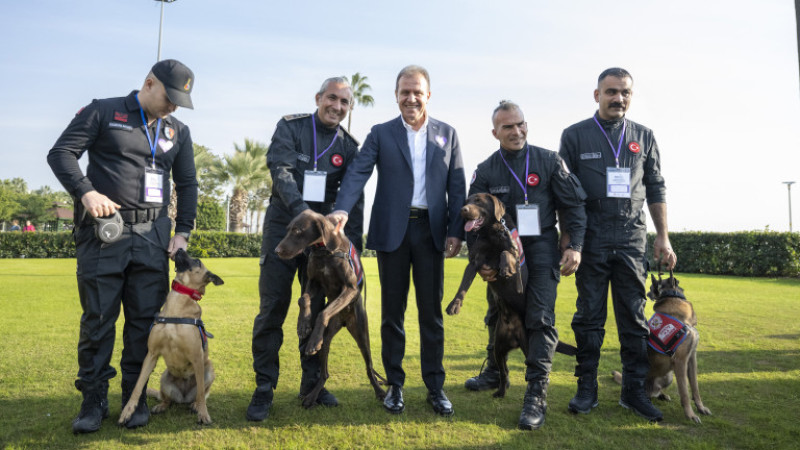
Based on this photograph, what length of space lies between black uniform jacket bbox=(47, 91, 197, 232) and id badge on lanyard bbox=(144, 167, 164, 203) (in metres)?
0.03

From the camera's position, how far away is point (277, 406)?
4.20 meters

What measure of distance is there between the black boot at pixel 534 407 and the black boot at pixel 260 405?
201 centimetres

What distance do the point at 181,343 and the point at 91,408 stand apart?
0.80 metres

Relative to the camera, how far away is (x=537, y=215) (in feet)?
13.2

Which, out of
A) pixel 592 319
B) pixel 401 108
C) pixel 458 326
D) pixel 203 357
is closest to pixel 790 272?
pixel 458 326

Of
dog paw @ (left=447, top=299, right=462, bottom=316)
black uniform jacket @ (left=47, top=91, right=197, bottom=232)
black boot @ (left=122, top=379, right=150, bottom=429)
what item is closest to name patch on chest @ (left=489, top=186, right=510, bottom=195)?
dog paw @ (left=447, top=299, right=462, bottom=316)

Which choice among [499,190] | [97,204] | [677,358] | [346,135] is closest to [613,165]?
[499,190]

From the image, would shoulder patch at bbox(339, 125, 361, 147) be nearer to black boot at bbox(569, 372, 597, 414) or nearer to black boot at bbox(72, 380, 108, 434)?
black boot at bbox(72, 380, 108, 434)

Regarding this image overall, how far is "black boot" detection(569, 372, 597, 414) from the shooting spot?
415 centimetres

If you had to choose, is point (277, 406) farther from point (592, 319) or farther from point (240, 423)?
point (592, 319)

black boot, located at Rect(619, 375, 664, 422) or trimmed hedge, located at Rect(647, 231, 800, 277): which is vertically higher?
trimmed hedge, located at Rect(647, 231, 800, 277)

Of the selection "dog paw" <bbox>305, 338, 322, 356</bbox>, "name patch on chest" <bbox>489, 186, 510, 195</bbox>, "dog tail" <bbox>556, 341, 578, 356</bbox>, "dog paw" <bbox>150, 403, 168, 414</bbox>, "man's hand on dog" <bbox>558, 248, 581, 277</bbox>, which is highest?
"name patch on chest" <bbox>489, 186, 510, 195</bbox>

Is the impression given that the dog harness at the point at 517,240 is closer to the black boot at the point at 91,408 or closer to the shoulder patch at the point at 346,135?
the shoulder patch at the point at 346,135

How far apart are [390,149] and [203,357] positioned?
88.1 inches
